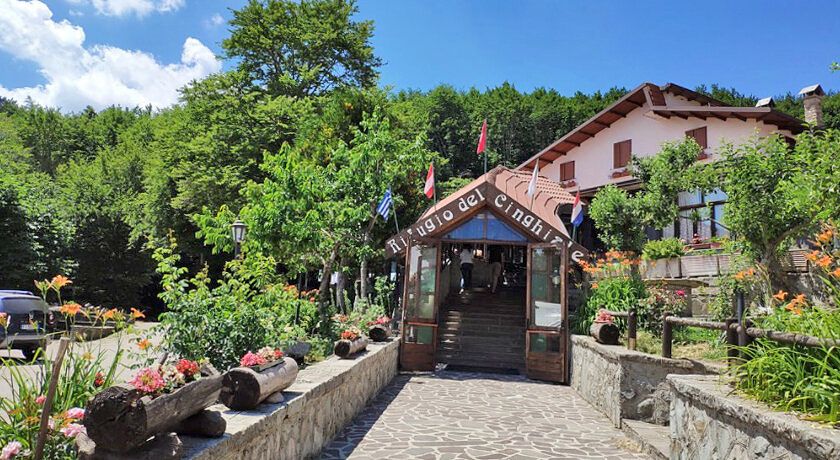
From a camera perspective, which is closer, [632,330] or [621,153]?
[632,330]

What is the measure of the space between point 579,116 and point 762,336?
36.3m

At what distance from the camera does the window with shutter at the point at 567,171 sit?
1073 inches

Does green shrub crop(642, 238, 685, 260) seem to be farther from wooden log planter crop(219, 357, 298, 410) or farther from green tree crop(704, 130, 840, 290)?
wooden log planter crop(219, 357, 298, 410)

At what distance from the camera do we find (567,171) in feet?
90.4

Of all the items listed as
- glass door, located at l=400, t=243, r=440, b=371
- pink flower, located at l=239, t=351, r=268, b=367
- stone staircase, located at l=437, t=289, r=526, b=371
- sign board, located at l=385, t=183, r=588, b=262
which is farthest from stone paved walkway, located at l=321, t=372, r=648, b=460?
sign board, located at l=385, t=183, r=588, b=262

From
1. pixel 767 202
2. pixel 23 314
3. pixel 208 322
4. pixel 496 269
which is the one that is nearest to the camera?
pixel 208 322

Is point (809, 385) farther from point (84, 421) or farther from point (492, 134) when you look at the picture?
point (492, 134)

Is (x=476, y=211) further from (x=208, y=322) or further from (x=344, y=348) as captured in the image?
(x=208, y=322)

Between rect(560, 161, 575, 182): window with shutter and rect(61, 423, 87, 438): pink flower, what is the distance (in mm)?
26155

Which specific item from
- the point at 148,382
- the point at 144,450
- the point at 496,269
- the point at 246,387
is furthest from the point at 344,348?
the point at 496,269

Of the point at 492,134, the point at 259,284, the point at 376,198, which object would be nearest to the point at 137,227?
the point at 376,198

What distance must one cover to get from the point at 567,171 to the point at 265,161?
18.1 meters

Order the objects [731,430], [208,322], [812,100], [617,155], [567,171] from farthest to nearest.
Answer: [567,171]
[617,155]
[812,100]
[208,322]
[731,430]

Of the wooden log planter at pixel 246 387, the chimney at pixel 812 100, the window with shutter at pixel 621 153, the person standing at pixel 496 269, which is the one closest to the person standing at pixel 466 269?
the person standing at pixel 496 269
